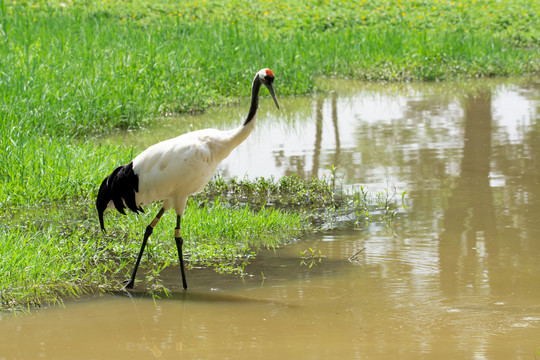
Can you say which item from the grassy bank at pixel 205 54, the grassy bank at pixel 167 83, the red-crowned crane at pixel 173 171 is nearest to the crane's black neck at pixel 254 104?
the red-crowned crane at pixel 173 171

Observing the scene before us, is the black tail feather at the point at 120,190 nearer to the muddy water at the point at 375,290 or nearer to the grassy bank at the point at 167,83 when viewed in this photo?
the grassy bank at the point at 167,83

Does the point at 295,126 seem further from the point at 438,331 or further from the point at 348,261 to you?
the point at 438,331

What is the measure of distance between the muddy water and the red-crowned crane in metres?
0.57

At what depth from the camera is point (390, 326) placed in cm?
464

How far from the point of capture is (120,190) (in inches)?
221

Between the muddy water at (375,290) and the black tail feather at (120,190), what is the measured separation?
1.97ft

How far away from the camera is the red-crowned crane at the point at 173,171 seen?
17.8 ft

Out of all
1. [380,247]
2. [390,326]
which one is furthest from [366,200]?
[390,326]

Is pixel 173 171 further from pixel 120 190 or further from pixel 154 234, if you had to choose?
pixel 154 234

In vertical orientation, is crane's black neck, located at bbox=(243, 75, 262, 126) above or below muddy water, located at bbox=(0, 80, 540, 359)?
above

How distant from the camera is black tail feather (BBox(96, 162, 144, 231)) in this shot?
5.59 metres

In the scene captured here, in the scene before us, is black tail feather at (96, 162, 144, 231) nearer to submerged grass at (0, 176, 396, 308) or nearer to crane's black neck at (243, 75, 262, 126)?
submerged grass at (0, 176, 396, 308)

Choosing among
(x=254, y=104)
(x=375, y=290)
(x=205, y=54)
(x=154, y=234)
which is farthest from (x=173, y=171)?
(x=205, y=54)

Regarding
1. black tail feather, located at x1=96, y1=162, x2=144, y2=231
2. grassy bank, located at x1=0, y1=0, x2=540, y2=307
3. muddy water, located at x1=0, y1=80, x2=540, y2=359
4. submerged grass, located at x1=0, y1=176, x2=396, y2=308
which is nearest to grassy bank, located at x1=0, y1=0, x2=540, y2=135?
grassy bank, located at x1=0, y1=0, x2=540, y2=307
